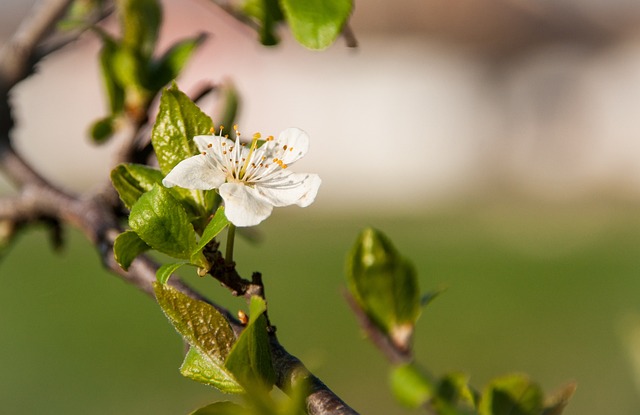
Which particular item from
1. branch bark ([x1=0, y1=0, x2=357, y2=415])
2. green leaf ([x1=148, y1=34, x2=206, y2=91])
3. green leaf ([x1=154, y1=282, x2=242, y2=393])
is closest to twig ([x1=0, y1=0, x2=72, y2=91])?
branch bark ([x1=0, y1=0, x2=357, y2=415])

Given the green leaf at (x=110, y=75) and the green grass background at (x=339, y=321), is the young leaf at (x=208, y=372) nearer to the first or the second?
the green leaf at (x=110, y=75)

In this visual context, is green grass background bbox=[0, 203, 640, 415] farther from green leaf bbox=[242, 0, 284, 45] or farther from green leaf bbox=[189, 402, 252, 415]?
green leaf bbox=[189, 402, 252, 415]

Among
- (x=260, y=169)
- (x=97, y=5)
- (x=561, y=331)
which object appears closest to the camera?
(x=260, y=169)

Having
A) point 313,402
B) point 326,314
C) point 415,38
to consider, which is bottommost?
point 415,38

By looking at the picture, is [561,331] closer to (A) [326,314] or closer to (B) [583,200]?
(A) [326,314]

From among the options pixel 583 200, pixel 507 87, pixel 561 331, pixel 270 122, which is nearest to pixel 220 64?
pixel 270 122

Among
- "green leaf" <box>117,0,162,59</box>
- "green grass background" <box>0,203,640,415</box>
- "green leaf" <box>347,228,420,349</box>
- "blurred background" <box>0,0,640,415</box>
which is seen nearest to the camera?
"green leaf" <box>347,228,420,349</box>
